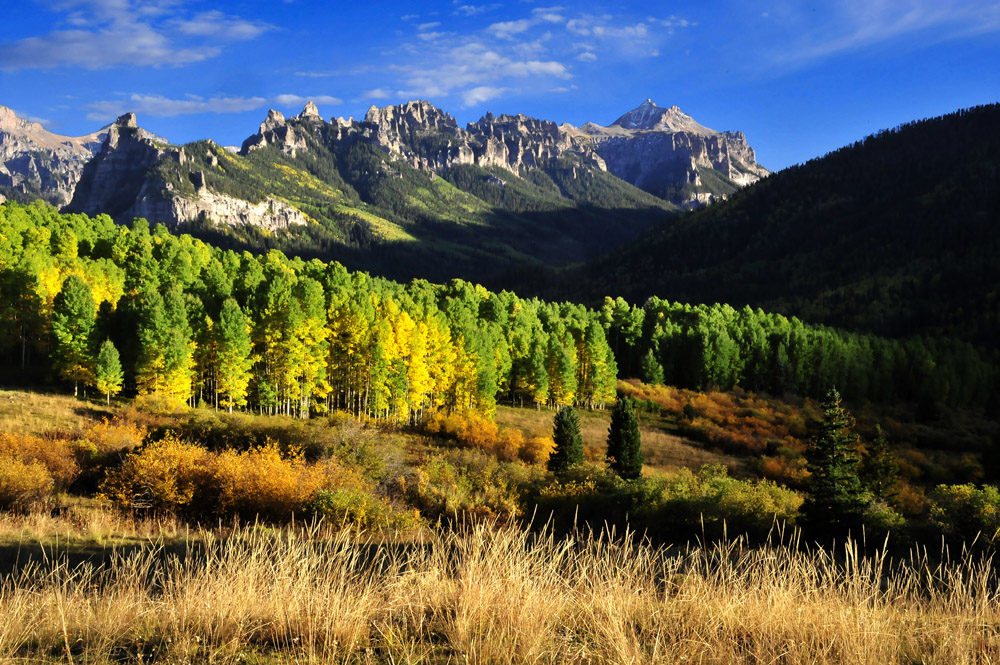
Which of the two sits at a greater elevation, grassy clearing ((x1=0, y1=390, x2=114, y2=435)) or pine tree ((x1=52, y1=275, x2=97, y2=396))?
pine tree ((x1=52, y1=275, x2=97, y2=396))

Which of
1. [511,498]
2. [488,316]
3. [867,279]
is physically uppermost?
[867,279]

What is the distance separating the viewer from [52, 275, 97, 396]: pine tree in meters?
39.2

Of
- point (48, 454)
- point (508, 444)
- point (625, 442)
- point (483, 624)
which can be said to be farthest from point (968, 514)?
point (48, 454)

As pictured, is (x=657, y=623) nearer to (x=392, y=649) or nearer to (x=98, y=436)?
(x=392, y=649)

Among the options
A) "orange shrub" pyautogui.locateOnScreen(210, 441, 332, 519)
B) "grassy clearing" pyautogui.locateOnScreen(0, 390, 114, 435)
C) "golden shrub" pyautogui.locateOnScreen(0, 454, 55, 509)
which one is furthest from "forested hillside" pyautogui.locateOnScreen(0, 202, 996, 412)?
"orange shrub" pyautogui.locateOnScreen(210, 441, 332, 519)

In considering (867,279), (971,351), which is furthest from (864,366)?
(867,279)

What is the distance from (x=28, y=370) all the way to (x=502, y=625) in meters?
56.7

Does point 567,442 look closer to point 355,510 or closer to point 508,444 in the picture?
point 508,444

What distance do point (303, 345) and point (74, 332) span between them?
14.8 metres

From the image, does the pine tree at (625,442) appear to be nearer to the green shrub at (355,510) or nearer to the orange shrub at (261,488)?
the green shrub at (355,510)

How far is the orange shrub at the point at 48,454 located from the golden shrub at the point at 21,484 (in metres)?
1.38

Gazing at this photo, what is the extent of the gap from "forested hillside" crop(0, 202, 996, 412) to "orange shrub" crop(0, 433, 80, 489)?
13001 mm

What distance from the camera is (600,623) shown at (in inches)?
183

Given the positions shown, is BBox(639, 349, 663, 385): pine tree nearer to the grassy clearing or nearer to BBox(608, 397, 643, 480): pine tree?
BBox(608, 397, 643, 480): pine tree
